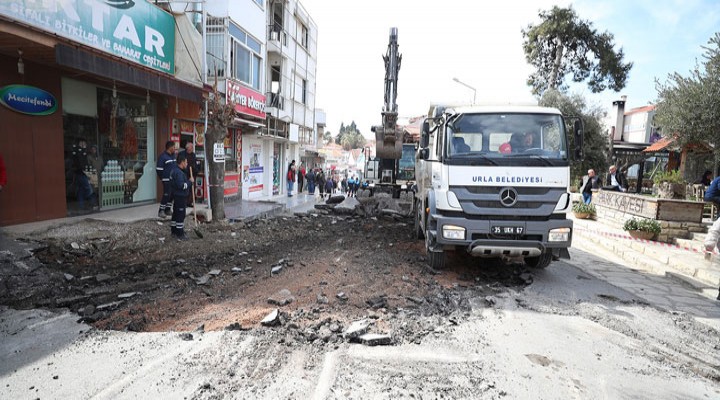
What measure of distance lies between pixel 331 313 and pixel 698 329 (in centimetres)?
426

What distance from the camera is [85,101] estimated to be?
27.1ft

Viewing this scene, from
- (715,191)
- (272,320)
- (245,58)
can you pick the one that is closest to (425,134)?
(272,320)

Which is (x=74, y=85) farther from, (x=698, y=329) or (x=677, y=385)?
(x=698, y=329)

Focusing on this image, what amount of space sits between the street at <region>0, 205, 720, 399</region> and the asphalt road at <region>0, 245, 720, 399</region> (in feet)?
0.05

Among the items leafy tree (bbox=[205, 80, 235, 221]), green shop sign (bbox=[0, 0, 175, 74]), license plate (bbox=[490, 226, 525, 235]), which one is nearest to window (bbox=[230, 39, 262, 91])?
green shop sign (bbox=[0, 0, 175, 74])

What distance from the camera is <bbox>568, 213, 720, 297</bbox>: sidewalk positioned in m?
6.54

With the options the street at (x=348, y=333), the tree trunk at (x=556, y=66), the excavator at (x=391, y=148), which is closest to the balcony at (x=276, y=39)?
the excavator at (x=391, y=148)

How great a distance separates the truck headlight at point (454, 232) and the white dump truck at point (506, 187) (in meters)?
0.01

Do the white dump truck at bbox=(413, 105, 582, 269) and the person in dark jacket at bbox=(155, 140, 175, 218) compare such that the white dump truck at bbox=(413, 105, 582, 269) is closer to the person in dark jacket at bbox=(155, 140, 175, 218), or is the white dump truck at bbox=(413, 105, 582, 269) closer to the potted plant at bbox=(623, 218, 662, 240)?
the potted plant at bbox=(623, 218, 662, 240)

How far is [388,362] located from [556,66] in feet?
90.2

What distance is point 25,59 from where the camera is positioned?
6758mm

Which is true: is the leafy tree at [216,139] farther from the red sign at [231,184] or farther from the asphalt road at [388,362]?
the asphalt road at [388,362]

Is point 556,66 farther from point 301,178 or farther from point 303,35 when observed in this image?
point 301,178

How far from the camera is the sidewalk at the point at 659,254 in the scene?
257 inches
